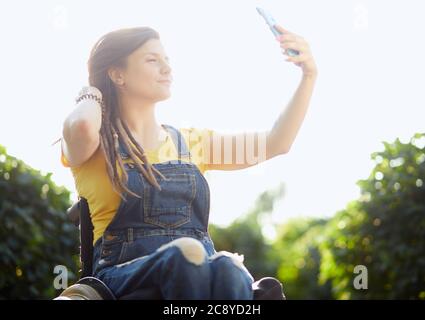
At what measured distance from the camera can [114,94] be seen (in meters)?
2.90

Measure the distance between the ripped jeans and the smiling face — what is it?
0.60m

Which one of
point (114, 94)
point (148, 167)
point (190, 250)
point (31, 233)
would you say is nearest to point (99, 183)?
point (148, 167)

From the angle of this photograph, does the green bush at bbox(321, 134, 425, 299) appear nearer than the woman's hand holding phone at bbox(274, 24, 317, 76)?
No

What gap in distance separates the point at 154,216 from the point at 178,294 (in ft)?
1.18

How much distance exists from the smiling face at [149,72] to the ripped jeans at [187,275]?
601 mm

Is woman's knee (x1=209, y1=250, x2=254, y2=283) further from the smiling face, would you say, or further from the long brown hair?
the smiling face

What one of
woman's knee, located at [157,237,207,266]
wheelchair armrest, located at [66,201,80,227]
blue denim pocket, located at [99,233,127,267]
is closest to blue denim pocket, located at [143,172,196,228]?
blue denim pocket, located at [99,233,127,267]

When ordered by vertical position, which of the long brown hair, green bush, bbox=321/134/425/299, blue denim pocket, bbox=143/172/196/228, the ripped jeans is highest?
the long brown hair

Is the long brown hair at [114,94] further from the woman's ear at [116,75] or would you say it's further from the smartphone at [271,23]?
the smartphone at [271,23]

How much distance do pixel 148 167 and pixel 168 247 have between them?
37 cm

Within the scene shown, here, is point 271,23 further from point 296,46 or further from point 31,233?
point 31,233

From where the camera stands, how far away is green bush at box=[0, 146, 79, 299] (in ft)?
18.0

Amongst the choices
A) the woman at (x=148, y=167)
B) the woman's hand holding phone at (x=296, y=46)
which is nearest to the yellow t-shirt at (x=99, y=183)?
the woman at (x=148, y=167)

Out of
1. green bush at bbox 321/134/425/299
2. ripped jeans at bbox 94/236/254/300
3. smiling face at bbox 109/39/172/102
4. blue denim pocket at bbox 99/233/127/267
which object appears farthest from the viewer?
green bush at bbox 321/134/425/299
